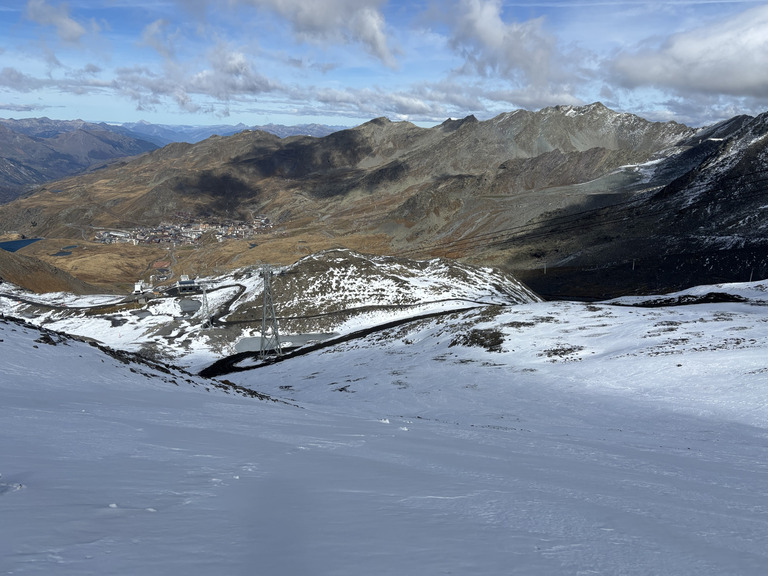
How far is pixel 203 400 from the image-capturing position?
17.2 m

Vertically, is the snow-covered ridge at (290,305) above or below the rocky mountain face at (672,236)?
below

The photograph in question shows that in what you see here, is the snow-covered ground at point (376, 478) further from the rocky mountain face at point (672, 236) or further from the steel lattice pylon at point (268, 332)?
the rocky mountain face at point (672, 236)

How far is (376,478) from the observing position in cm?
821

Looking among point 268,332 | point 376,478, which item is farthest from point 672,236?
point 376,478

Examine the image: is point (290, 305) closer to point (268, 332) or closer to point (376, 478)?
point (268, 332)

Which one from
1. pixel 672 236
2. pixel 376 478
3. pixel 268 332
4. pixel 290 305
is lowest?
pixel 376 478

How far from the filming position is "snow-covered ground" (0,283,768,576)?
477cm

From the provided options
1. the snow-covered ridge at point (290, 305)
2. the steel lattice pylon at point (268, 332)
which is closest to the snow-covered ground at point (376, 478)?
the steel lattice pylon at point (268, 332)

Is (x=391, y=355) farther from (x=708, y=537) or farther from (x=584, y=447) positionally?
(x=708, y=537)

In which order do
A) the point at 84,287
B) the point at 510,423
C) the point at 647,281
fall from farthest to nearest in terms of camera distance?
the point at 84,287
the point at 647,281
the point at 510,423

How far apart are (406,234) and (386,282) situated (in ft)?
332

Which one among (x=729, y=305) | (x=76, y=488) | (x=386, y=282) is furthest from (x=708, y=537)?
(x=386, y=282)

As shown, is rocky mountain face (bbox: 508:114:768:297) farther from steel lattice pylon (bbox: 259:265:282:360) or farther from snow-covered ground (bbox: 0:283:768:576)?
snow-covered ground (bbox: 0:283:768:576)

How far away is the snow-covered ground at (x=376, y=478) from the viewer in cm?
477
